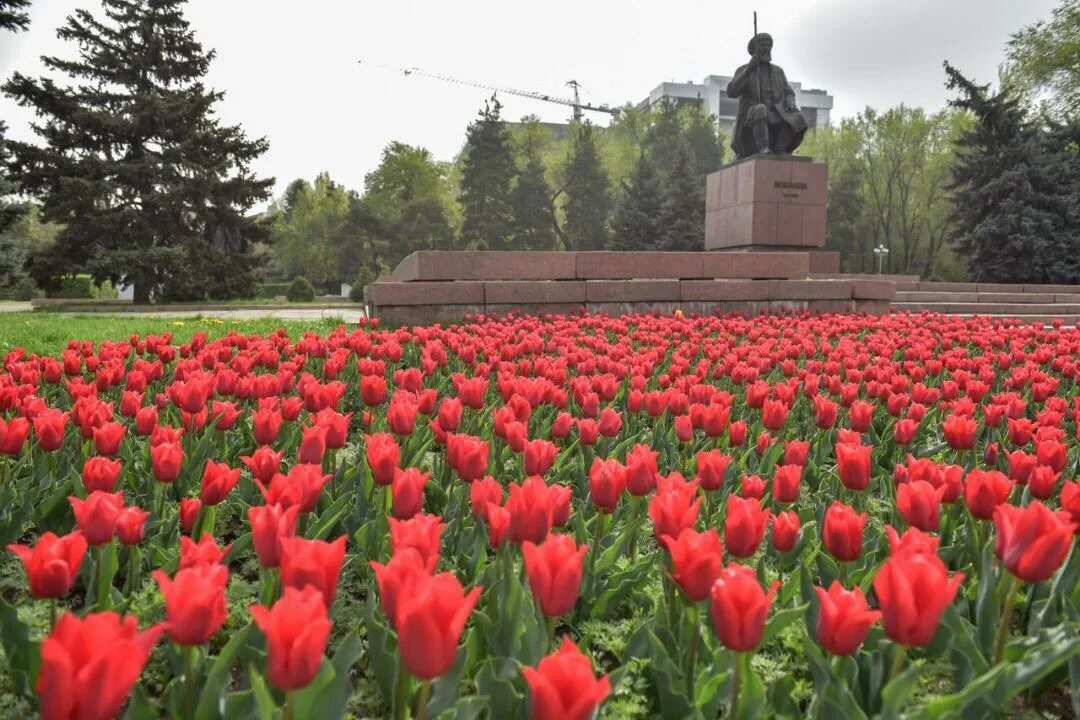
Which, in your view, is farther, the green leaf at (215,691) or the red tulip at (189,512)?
the red tulip at (189,512)

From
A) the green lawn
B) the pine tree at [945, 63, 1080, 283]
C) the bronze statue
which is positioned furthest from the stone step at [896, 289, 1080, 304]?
the green lawn

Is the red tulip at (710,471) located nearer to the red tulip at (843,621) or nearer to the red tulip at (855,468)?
the red tulip at (855,468)

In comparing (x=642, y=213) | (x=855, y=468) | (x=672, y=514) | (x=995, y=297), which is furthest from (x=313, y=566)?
(x=642, y=213)

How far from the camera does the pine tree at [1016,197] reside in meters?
27.9

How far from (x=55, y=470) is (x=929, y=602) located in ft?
9.08

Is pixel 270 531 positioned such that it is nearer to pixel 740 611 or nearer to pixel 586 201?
pixel 740 611

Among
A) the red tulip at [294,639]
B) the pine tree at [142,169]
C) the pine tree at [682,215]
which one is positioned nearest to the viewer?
the red tulip at [294,639]

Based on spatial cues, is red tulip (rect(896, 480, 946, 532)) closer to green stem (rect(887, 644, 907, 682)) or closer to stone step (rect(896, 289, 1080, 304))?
green stem (rect(887, 644, 907, 682))

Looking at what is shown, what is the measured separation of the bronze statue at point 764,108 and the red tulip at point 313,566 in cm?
1972

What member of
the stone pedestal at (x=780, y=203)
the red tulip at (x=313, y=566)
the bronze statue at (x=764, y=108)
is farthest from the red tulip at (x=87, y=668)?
the bronze statue at (x=764, y=108)

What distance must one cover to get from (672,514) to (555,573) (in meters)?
0.40

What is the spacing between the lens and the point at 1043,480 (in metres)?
2.22

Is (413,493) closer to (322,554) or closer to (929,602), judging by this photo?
(322,554)

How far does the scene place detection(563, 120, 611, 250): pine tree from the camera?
4825cm
